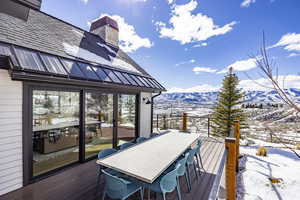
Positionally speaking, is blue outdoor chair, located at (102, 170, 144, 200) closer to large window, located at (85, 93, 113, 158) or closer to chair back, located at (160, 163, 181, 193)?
chair back, located at (160, 163, 181, 193)

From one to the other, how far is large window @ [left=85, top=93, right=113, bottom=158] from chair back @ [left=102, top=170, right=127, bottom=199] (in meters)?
2.10

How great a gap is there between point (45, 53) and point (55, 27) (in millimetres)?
2487

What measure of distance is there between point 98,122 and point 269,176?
5.92m

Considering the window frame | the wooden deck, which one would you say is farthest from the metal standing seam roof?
the wooden deck

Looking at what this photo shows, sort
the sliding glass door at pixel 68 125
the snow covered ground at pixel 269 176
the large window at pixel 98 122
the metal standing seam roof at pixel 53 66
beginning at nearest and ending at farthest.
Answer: the metal standing seam roof at pixel 53 66 → the sliding glass door at pixel 68 125 → the large window at pixel 98 122 → the snow covered ground at pixel 269 176

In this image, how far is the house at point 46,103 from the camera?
246 cm

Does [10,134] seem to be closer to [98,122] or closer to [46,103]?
[46,103]

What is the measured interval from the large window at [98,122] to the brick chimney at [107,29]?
4.53 meters

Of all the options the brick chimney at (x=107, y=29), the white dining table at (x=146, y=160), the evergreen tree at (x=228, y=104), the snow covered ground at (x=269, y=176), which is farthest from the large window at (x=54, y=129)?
the evergreen tree at (x=228, y=104)

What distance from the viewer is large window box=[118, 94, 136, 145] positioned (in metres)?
4.78

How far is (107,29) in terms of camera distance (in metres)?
7.40

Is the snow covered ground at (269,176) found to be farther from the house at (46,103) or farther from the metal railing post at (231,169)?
the house at (46,103)

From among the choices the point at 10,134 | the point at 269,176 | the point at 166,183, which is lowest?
the point at 269,176

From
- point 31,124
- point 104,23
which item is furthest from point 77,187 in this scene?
point 104,23
